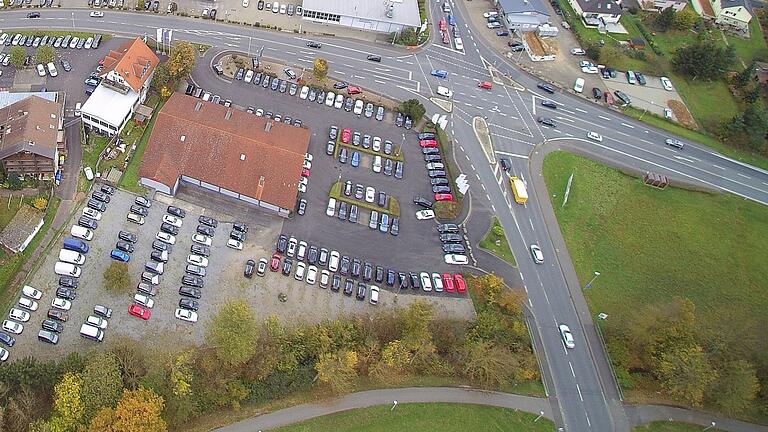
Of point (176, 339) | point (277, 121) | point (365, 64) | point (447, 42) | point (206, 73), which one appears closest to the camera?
point (176, 339)

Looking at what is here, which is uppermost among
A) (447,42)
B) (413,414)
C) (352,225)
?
(447,42)

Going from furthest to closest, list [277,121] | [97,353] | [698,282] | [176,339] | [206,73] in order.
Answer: [206,73] < [277,121] < [698,282] < [176,339] < [97,353]

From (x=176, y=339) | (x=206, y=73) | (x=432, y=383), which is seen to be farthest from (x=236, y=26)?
(x=432, y=383)

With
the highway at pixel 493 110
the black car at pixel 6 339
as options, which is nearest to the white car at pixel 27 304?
the black car at pixel 6 339

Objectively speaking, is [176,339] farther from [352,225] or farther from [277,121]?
[277,121]

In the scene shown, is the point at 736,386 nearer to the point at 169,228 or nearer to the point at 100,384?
the point at 100,384

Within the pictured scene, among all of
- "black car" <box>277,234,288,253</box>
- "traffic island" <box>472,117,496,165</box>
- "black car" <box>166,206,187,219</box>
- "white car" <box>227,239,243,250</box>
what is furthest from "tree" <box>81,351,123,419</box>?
"traffic island" <box>472,117,496,165</box>

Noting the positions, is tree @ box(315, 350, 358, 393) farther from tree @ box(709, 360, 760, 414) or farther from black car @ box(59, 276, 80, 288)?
tree @ box(709, 360, 760, 414)

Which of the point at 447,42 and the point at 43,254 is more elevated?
the point at 447,42
